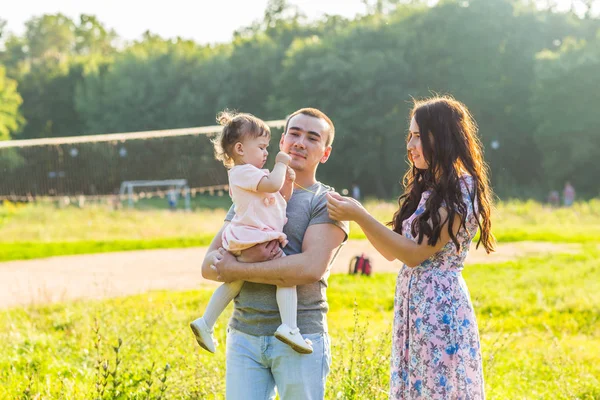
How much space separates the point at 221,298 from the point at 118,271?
27.8ft

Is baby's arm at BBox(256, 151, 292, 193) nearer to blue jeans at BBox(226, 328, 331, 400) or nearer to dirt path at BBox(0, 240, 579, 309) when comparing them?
blue jeans at BBox(226, 328, 331, 400)

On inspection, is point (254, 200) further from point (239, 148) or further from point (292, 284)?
point (292, 284)

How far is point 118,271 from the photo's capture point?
1162 centimetres

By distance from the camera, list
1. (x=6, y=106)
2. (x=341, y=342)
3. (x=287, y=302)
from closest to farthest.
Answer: (x=287, y=302) < (x=341, y=342) < (x=6, y=106)

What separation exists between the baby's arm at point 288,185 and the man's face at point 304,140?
9cm

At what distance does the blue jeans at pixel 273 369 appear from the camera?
10.6ft

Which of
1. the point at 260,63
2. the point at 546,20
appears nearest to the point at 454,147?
the point at 546,20

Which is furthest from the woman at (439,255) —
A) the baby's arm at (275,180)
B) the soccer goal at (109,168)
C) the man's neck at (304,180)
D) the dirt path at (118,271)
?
the soccer goal at (109,168)

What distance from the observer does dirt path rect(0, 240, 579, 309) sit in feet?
31.4

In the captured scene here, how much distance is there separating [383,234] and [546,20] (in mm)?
50861

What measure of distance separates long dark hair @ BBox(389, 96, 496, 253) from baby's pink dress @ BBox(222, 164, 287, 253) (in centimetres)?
60

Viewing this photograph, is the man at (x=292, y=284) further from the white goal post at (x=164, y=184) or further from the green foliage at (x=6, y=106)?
the green foliage at (x=6, y=106)

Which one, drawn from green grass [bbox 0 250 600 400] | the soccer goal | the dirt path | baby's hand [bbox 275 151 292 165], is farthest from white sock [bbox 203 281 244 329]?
the soccer goal

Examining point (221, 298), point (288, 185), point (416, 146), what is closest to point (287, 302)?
point (221, 298)
